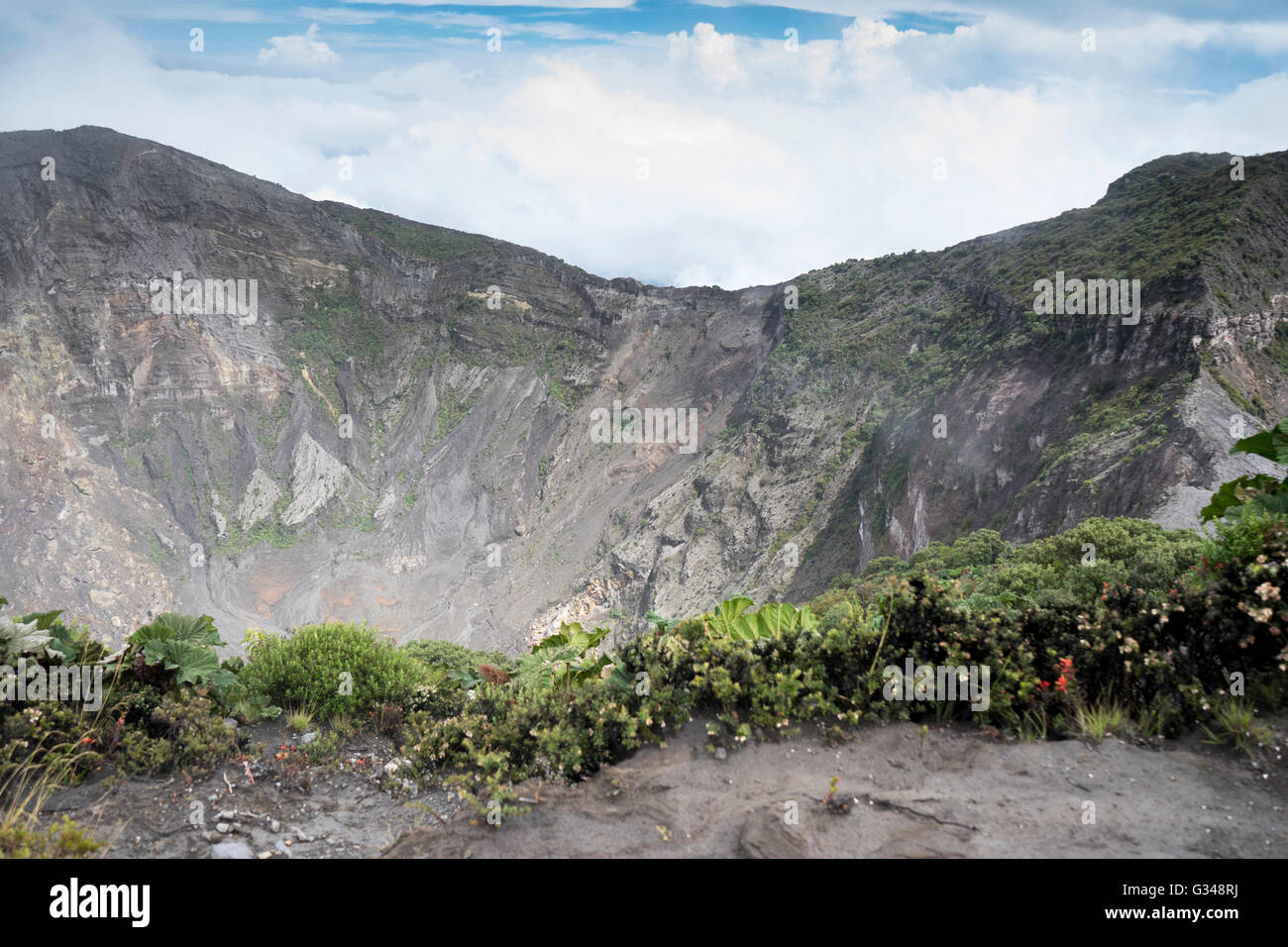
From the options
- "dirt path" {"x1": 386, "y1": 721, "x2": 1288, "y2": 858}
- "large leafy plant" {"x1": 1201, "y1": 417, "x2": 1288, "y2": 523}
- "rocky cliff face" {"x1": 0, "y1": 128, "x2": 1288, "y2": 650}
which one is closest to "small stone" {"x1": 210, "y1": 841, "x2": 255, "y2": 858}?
"dirt path" {"x1": 386, "y1": 721, "x2": 1288, "y2": 858}

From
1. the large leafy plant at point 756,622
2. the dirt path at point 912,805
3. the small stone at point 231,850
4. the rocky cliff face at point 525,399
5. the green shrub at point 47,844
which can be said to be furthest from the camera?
the rocky cliff face at point 525,399

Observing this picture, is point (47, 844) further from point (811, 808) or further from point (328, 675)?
point (811, 808)

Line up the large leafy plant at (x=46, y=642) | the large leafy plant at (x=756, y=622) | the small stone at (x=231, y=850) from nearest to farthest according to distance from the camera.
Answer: the small stone at (x=231, y=850) → the large leafy plant at (x=46, y=642) → the large leafy plant at (x=756, y=622)

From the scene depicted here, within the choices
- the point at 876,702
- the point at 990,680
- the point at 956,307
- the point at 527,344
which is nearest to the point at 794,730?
the point at 876,702

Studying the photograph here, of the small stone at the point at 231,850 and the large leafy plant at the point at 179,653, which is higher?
the large leafy plant at the point at 179,653

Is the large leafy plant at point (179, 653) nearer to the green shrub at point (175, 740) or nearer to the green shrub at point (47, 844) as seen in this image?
the green shrub at point (175, 740)

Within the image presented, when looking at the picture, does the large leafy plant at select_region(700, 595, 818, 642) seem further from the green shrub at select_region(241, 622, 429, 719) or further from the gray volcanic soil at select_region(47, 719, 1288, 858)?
the green shrub at select_region(241, 622, 429, 719)

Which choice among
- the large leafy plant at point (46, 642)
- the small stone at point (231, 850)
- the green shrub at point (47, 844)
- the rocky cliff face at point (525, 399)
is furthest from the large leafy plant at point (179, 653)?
the rocky cliff face at point (525, 399)

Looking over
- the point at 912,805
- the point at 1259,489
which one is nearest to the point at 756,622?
the point at 912,805
